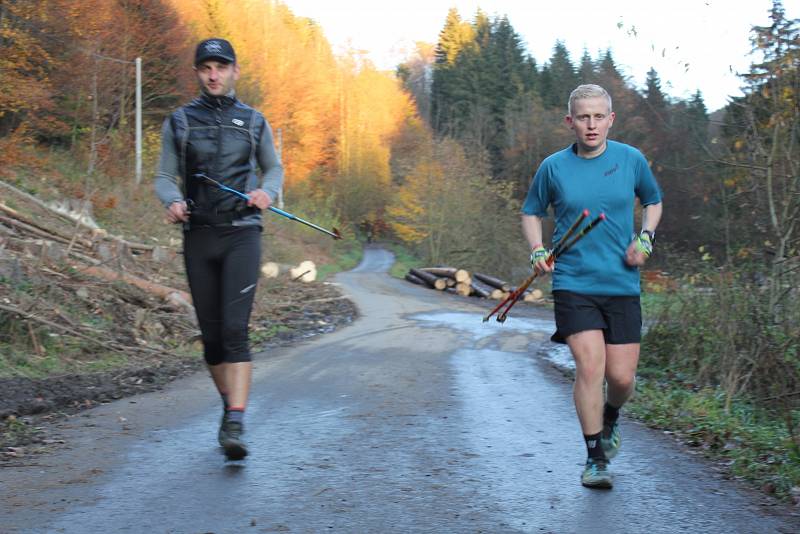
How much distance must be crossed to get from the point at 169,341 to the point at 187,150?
676 centimetres

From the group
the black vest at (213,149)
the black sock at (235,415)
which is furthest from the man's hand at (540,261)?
the black sock at (235,415)

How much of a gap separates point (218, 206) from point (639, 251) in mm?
2323

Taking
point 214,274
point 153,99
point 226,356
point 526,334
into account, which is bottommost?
point 526,334

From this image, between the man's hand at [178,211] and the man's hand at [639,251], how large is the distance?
2.43 meters

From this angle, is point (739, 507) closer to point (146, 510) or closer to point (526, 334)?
point (146, 510)

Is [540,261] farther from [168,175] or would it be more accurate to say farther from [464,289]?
[464,289]

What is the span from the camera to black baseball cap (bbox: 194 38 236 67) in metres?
4.99

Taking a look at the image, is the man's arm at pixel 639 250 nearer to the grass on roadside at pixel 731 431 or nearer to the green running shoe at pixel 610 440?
the green running shoe at pixel 610 440

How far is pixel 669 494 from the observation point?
4484 millimetres

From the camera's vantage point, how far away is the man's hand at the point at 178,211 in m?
4.93

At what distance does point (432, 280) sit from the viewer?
107 ft

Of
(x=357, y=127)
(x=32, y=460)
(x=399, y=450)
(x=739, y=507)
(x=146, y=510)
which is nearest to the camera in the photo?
(x=146, y=510)

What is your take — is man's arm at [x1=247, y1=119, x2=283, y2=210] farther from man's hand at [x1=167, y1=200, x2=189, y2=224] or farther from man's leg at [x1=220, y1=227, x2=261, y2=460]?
man's hand at [x1=167, y1=200, x2=189, y2=224]

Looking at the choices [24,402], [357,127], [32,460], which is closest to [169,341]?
[24,402]
